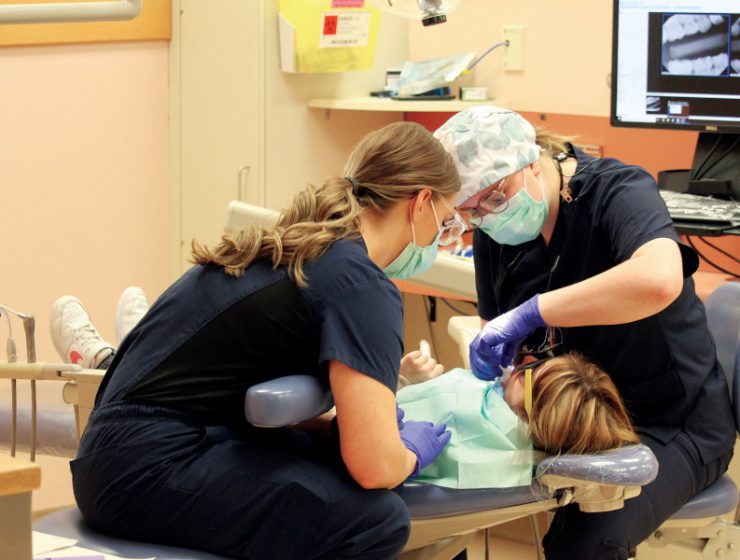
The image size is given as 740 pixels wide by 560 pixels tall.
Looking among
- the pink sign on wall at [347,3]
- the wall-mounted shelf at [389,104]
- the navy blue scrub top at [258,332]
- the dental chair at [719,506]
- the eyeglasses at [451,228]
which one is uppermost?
the pink sign on wall at [347,3]

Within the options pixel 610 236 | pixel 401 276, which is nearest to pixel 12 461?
pixel 401 276

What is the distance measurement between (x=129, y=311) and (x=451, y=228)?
2.64 feet

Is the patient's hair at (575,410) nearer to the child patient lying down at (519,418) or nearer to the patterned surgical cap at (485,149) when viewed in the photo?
the child patient lying down at (519,418)

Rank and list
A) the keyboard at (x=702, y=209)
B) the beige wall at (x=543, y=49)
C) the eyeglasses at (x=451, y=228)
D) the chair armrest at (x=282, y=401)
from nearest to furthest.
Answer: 1. the chair armrest at (x=282, y=401)
2. the eyeglasses at (x=451, y=228)
3. the keyboard at (x=702, y=209)
4. the beige wall at (x=543, y=49)

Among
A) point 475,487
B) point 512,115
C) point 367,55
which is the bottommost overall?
point 475,487

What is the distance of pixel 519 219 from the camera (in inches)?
80.3

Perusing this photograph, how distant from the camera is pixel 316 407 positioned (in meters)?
1.55

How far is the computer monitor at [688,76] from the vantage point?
2.63 m

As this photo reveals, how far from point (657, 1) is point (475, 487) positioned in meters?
1.52

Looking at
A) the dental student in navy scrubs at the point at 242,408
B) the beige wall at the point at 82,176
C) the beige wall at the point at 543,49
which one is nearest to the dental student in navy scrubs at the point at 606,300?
the dental student in navy scrubs at the point at 242,408

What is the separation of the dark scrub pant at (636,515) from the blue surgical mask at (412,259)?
50 cm

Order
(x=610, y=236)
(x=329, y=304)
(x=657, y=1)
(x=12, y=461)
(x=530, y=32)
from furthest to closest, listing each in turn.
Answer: (x=530, y=32) < (x=657, y=1) < (x=610, y=236) < (x=329, y=304) < (x=12, y=461)

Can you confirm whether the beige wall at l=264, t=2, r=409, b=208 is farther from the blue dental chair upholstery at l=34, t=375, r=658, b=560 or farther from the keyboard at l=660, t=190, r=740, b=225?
the blue dental chair upholstery at l=34, t=375, r=658, b=560

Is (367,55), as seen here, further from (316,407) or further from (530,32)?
(316,407)
